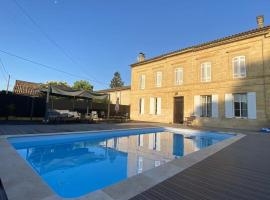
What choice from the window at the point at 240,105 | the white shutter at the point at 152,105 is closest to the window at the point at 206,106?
the window at the point at 240,105

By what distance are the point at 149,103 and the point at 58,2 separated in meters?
12.0

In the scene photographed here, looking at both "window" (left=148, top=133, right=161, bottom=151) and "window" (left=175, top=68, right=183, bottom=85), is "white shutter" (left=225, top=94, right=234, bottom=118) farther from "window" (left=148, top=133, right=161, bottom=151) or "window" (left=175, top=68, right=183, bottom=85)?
"window" (left=148, top=133, right=161, bottom=151)

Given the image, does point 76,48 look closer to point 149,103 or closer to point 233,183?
point 149,103

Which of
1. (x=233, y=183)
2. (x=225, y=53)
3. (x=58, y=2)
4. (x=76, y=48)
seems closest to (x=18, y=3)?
(x=58, y=2)

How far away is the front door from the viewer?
16484 mm

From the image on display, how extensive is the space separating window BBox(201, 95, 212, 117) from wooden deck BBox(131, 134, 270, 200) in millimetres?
10745

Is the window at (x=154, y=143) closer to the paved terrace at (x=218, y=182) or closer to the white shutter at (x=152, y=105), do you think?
the paved terrace at (x=218, y=182)

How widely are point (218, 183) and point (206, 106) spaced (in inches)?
502

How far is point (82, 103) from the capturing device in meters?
17.1

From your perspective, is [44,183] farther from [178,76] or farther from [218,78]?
[178,76]

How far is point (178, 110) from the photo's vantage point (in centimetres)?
1683

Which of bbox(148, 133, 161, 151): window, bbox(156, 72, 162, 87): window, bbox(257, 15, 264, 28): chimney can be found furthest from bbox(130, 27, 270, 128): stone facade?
bbox(148, 133, 161, 151): window

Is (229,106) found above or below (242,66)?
below

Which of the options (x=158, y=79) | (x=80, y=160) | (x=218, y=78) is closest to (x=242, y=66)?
(x=218, y=78)
